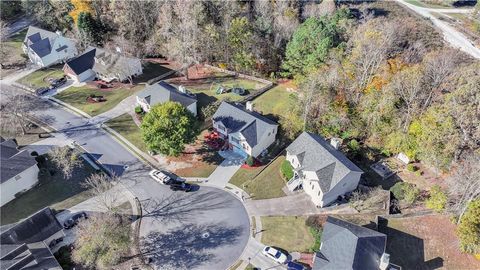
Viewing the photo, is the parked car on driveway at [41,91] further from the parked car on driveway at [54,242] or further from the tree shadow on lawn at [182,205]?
the tree shadow on lawn at [182,205]

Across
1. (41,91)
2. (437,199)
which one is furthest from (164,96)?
(437,199)

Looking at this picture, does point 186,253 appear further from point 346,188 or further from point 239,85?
point 239,85

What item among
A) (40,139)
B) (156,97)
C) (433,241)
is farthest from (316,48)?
(40,139)

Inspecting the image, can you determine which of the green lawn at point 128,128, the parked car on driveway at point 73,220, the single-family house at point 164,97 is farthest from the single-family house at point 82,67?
the parked car on driveway at point 73,220

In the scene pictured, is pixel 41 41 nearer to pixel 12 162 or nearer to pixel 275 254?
pixel 12 162

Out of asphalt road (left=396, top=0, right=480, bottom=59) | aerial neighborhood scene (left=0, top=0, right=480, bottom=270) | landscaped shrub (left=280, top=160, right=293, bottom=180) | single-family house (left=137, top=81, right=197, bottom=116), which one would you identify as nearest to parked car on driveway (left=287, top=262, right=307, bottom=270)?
aerial neighborhood scene (left=0, top=0, right=480, bottom=270)

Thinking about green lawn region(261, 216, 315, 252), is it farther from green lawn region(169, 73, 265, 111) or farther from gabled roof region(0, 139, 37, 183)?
gabled roof region(0, 139, 37, 183)

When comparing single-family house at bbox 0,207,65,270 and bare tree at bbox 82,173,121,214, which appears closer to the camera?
single-family house at bbox 0,207,65,270
